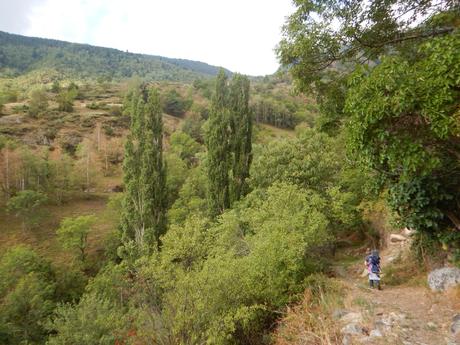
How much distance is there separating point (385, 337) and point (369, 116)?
185 inches

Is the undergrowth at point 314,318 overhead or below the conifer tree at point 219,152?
below

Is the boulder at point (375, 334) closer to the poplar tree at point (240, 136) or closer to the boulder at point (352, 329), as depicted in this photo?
the boulder at point (352, 329)

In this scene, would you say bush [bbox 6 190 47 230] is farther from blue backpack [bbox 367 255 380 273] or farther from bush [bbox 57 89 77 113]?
bush [bbox 57 89 77 113]

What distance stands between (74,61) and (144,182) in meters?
154

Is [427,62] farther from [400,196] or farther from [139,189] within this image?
[139,189]

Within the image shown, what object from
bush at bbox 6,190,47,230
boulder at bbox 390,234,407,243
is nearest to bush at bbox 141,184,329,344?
boulder at bbox 390,234,407,243

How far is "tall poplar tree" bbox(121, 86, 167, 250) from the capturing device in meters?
22.6

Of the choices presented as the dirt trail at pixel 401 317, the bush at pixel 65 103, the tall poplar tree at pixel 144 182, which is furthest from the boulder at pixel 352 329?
the bush at pixel 65 103

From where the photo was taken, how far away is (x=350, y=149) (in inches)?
217

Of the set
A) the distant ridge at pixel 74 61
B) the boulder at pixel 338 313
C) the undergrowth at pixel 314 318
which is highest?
the distant ridge at pixel 74 61

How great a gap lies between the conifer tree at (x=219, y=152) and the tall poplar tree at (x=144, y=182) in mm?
3760

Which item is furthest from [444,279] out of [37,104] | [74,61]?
[74,61]

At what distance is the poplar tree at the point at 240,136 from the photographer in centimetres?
2347

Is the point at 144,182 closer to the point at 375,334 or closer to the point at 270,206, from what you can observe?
the point at 270,206
